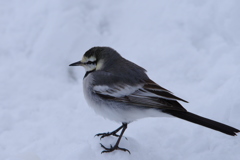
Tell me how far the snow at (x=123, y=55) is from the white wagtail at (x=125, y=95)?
1.69 ft

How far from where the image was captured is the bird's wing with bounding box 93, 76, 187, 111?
5.04 meters

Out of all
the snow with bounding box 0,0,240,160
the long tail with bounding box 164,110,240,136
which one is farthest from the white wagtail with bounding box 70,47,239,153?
the snow with bounding box 0,0,240,160

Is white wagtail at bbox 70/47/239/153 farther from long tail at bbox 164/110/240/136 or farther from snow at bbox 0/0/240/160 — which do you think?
snow at bbox 0/0/240/160

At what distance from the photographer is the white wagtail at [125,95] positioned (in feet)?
16.5

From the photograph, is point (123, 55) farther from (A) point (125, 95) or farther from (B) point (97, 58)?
(A) point (125, 95)

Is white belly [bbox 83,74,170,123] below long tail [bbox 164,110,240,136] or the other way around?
the other way around

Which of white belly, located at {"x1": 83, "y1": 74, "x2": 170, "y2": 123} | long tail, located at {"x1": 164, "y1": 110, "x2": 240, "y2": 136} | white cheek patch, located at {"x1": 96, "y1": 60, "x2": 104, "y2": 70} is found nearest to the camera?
long tail, located at {"x1": 164, "y1": 110, "x2": 240, "y2": 136}

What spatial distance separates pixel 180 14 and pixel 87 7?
2121 millimetres

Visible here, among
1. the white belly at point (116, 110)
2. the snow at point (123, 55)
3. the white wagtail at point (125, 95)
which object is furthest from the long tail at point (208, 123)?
the snow at point (123, 55)

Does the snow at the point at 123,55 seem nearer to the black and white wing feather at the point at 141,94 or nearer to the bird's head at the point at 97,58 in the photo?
the black and white wing feather at the point at 141,94

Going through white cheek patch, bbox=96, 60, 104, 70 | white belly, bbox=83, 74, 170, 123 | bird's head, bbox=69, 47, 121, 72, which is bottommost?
white belly, bbox=83, 74, 170, 123

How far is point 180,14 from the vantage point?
8.73 metres

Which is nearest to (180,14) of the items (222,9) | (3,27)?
(222,9)

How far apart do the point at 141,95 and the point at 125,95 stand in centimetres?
22
